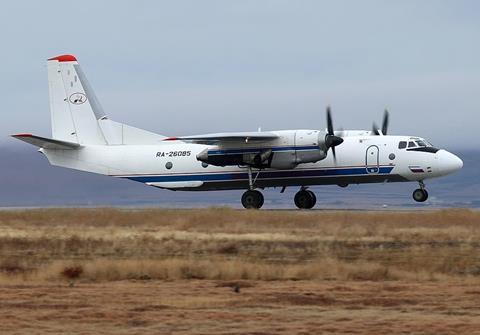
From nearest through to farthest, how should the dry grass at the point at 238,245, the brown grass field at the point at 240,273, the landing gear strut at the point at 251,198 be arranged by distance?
the brown grass field at the point at 240,273, the dry grass at the point at 238,245, the landing gear strut at the point at 251,198

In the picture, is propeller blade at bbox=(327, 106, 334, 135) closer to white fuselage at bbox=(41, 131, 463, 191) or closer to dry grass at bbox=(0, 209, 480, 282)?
white fuselage at bbox=(41, 131, 463, 191)

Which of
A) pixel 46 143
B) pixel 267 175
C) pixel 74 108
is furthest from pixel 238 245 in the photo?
pixel 74 108

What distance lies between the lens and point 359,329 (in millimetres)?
17297

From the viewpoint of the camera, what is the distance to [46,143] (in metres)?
50.7

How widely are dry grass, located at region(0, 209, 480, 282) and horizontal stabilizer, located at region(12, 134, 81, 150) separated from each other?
643 cm

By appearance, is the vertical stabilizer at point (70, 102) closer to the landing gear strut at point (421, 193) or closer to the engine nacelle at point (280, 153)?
the engine nacelle at point (280, 153)

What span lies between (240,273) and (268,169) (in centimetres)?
2243

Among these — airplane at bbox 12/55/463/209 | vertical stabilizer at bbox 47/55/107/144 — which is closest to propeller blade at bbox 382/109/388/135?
airplane at bbox 12/55/463/209

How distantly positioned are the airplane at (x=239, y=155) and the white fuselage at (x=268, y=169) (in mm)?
47

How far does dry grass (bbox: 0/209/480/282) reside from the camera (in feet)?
84.2

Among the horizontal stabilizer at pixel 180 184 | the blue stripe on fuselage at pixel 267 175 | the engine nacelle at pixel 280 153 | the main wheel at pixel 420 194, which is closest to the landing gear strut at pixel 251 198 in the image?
the blue stripe on fuselage at pixel 267 175

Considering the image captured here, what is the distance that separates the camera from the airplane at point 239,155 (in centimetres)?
4594

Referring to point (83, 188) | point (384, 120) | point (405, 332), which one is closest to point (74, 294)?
point (405, 332)

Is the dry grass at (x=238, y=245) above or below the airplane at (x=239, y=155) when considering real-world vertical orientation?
below
